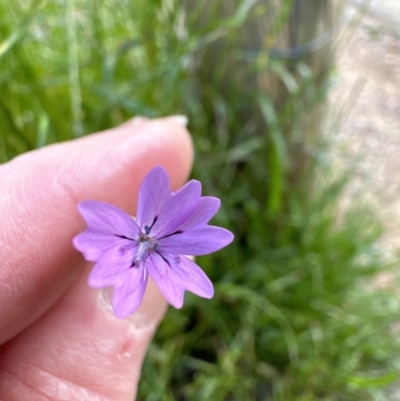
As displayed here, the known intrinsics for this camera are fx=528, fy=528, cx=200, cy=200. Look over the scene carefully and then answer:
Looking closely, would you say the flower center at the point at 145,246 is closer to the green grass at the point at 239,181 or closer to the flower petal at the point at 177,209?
the flower petal at the point at 177,209

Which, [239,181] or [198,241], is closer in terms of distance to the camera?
[198,241]

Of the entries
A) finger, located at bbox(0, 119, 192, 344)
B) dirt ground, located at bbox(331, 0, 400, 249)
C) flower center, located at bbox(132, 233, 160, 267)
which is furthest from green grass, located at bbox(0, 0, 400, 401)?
flower center, located at bbox(132, 233, 160, 267)

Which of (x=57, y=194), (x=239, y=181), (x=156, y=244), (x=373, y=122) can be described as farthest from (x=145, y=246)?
(x=373, y=122)

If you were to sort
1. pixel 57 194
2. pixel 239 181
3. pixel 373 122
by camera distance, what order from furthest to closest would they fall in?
pixel 373 122
pixel 239 181
pixel 57 194

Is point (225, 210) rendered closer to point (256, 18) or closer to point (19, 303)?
point (256, 18)

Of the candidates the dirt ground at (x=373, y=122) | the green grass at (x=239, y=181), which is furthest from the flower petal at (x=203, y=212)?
the dirt ground at (x=373, y=122)

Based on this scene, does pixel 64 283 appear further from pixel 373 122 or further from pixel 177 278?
pixel 373 122

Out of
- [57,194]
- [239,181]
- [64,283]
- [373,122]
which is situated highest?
[57,194]

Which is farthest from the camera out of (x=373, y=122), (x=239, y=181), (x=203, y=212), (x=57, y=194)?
(x=373, y=122)
